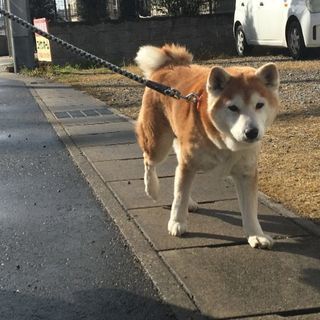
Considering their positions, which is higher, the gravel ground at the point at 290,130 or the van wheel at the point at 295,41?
the van wheel at the point at 295,41

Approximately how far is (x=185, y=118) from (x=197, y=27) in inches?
604

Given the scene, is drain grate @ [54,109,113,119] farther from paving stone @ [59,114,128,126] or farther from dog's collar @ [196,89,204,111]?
dog's collar @ [196,89,204,111]

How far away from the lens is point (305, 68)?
525 inches

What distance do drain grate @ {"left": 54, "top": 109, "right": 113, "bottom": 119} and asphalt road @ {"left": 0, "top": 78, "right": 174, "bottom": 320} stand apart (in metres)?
2.64

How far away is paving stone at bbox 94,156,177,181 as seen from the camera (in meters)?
5.95

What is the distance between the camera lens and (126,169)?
20.4ft

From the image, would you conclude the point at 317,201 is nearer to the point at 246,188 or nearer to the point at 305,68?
the point at 246,188

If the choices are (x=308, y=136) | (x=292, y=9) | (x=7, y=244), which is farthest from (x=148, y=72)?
(x=292, y=9)

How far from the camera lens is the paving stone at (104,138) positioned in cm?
748

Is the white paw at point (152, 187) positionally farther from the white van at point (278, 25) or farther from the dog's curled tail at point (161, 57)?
the white van at point (278, 25)

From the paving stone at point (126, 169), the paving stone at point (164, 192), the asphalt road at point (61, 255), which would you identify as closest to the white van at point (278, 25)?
the paving stone at point (126, 169)

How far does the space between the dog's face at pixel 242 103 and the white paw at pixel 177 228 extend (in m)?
0.79

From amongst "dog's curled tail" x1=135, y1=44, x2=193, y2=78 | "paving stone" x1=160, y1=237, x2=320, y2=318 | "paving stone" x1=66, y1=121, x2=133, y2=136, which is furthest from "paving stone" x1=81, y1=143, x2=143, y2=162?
"paving stone" x1=160, y1=237, x2=320, y2=318

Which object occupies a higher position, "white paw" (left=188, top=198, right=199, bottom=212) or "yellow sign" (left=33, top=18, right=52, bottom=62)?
"yellow sign" (left=33, top=18, right=52, bottom=62)
